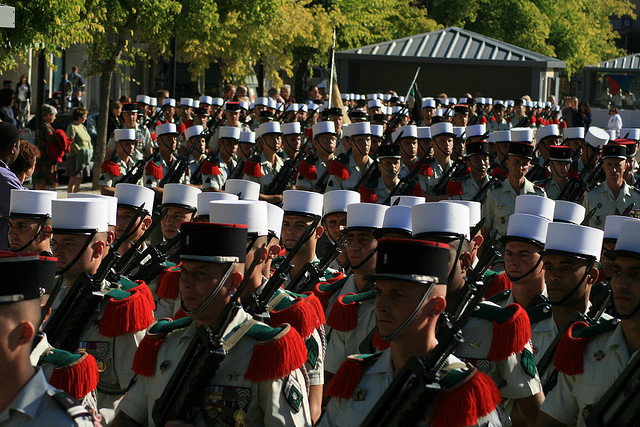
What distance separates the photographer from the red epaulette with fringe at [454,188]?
1244cm

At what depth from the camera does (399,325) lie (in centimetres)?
423

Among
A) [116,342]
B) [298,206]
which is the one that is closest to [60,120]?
[298,206]

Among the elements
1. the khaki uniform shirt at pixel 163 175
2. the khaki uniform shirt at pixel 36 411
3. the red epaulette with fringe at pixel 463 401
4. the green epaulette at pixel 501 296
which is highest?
the khaki uniform shirt at pixel 36 411

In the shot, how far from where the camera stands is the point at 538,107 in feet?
102

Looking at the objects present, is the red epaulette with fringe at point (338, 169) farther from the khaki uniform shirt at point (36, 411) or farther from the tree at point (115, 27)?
the khaki uniform shirt at point (36, 411)

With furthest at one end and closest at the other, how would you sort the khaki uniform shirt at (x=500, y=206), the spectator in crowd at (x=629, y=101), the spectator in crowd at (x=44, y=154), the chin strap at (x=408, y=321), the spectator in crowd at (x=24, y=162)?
the spectator in crowd at (x=629, y=101) → the spectator in crowd at (x=44, y=154) → the khaki uniform shirt at (x=500, y=206) → the spectator in crowd at (x=24, y=162) → the chin strap at (x=408, y=321)

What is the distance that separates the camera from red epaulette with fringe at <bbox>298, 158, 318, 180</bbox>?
13234 millimetres

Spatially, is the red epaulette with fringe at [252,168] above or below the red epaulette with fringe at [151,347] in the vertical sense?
below

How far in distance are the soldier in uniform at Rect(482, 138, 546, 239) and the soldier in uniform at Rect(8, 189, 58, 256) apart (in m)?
4.94

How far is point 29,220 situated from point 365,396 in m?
3.28

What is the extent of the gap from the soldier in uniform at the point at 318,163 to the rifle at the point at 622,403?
8762 mm

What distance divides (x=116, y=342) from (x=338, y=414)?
4.93 feet

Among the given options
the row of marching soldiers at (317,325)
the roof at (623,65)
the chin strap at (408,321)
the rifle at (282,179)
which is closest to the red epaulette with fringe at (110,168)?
the rifle at (282,179)

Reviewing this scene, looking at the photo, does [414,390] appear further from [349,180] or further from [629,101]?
[629,101]
